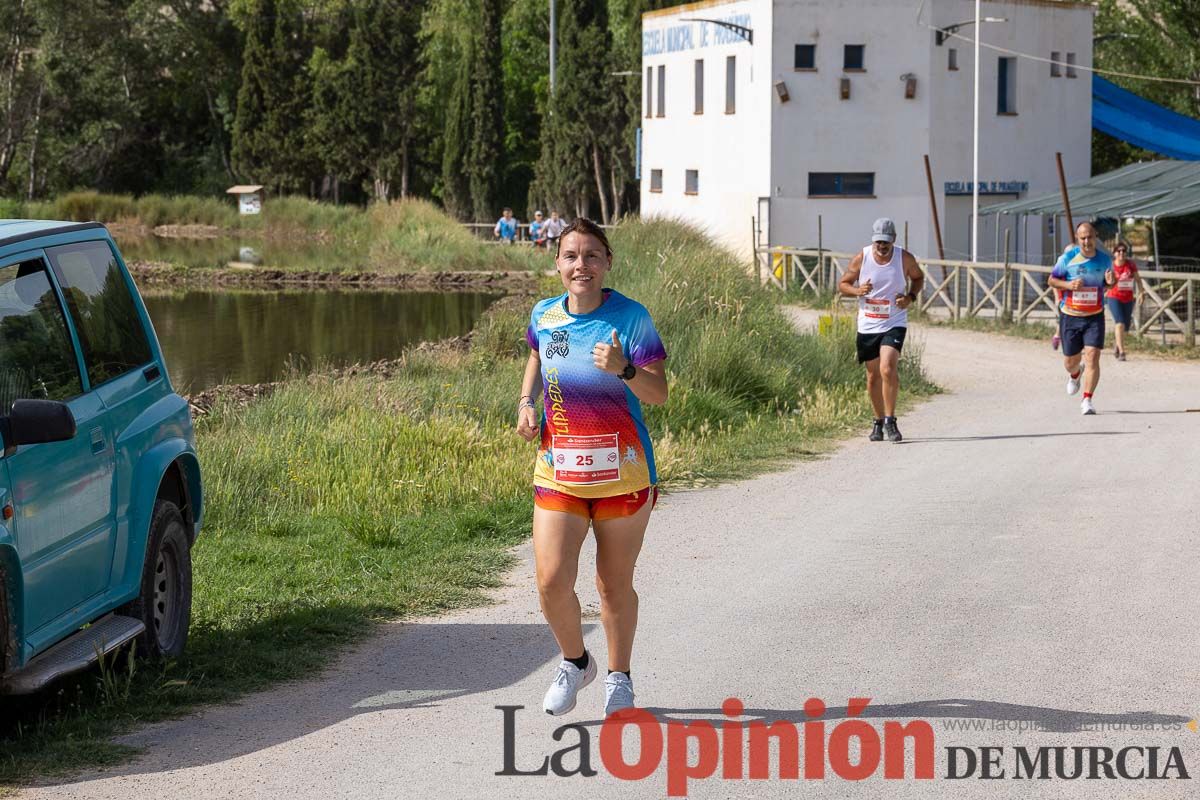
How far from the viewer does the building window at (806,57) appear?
45344 millimetres

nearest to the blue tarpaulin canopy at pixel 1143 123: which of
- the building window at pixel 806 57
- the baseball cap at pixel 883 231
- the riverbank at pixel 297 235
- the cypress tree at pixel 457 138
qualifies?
the building window at pixel 806 57

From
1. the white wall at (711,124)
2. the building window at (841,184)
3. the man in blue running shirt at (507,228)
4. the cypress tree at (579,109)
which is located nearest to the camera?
the building window at (841,184)

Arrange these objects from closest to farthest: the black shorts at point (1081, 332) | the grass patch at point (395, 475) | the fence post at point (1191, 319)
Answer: the grass patch at point (395, 475) → the black shorts at point (1081, 332) → the fence post at point (1191, 319)

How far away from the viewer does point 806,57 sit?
149 feet

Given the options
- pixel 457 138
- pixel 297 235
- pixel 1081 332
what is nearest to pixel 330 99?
pixel 457 138

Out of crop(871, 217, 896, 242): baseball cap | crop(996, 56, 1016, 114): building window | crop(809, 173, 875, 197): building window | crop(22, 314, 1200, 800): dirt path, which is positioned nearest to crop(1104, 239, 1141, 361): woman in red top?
crop(871, 217, 896, 242): baseball cap

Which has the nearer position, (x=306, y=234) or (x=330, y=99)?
(x=306, y=234)

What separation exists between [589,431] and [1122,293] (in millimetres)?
19478

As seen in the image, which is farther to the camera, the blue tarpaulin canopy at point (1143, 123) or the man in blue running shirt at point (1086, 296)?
the blue tarpaulin canopy at point (1143, 123)

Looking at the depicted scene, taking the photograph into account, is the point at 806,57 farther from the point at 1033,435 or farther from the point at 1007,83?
the point at 1033,435

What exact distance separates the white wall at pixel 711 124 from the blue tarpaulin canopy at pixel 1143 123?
34.0ft

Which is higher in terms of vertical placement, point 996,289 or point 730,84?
point 730,84

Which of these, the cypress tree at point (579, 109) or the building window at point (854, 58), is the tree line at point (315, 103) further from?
the building window at point (854, 58)

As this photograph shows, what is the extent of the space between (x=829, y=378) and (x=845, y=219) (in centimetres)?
2624
